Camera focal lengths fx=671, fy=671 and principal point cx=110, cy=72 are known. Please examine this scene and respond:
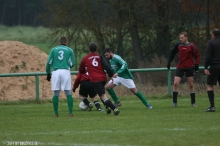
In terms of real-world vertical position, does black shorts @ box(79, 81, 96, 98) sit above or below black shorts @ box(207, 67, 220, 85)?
below

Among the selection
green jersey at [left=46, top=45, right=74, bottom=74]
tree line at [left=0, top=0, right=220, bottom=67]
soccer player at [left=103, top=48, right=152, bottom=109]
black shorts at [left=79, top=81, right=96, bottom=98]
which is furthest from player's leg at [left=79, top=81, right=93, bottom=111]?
tree line at [left=0, top=0, right=220, bottom=67]

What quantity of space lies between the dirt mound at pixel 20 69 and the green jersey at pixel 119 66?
26.9 feet

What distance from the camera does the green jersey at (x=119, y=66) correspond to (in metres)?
17.6

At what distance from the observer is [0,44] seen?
96.0 ft

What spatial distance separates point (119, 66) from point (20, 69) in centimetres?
1094

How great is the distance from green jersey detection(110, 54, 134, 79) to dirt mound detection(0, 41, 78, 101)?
26.9 feet

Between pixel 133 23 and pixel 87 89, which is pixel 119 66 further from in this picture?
pixel 133 23

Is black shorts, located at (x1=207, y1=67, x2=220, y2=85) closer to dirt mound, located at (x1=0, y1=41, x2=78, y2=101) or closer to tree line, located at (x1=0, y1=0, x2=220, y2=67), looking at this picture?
dirt mound, located at (x1=0, y1=41, x2=78, y2=101)

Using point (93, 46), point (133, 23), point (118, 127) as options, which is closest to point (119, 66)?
point (93, 46)

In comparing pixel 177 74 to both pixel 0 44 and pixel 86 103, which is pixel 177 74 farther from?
pixel 0 44

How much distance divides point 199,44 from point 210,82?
17118mm

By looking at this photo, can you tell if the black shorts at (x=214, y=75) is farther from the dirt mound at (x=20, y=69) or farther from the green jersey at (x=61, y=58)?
the dirt mound at (x=20, y=69)

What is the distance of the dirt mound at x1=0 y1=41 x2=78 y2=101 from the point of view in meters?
26.2

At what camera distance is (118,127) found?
13.2 m
